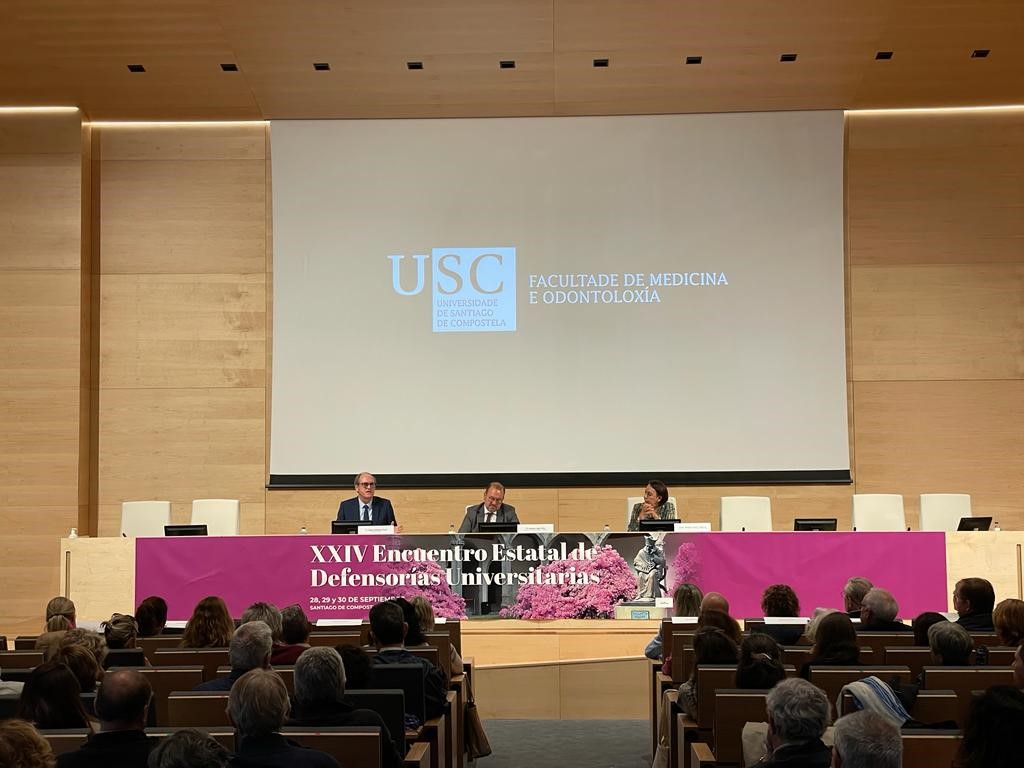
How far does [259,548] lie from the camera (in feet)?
27.9

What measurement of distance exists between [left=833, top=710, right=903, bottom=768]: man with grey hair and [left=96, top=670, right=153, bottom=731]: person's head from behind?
177cm

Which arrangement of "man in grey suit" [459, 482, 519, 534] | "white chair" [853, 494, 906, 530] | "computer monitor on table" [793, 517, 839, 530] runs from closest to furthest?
"computer monitor on table" [793, 517, 839, 530]
"man in grey suit" [459, 482, 519, 534]
"white chair" [853, 494, 906, 530]

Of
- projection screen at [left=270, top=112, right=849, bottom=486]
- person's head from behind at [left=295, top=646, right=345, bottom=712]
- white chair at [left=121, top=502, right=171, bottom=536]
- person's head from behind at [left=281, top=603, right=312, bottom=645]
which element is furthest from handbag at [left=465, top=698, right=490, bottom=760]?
projection screen at [left=270, top=112, right=849, bottom=486]

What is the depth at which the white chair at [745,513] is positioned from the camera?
10.2 m

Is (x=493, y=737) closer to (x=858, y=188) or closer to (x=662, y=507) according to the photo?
(x=662, y=507)

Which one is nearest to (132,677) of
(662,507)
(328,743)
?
(328,743)

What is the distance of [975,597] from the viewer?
5.85 m

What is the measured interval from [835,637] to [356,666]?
1.79 meters

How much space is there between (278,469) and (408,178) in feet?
10.5

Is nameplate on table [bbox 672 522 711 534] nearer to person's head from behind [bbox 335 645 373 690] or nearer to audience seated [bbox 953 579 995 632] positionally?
audience seated [bbox 953 579 995 632]

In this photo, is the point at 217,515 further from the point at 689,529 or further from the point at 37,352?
the point at 689,529

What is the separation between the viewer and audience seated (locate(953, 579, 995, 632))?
5.84 metres

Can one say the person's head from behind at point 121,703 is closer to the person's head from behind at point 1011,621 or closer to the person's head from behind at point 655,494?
the person's head from behind at point 1011,621

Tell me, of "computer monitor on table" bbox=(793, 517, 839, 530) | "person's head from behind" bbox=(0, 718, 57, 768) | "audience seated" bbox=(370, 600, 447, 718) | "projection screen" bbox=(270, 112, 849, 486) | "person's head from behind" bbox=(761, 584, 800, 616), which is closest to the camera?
"person's head from behind" bbox=(0, 718, 57, 768)
